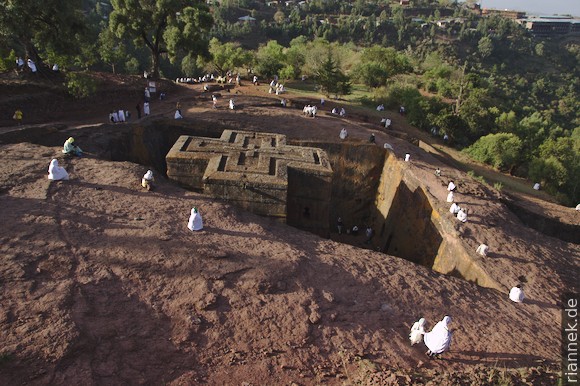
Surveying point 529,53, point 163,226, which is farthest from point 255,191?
point 529,53

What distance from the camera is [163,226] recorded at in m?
8.58

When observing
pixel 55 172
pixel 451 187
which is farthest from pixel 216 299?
pixel 451 187

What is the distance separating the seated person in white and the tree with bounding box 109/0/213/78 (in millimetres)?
21684

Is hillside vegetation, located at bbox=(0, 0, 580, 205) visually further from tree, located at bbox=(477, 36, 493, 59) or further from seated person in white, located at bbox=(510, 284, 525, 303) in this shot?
seated person in white, located at bbox=(510, 284, 525, 303)

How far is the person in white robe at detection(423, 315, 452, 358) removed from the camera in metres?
6.20

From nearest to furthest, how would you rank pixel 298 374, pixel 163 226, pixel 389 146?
1. pixel 298 374
2. pixel 163 226
3. pixel 389 146

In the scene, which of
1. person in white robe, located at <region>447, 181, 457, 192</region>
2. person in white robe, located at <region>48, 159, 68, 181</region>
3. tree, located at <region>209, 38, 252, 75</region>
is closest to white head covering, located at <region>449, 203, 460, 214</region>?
person in white robe, located at <region>447, 181, 457, 192</region>

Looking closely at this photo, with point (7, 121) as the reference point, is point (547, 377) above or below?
below

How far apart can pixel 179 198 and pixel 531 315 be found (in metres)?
9.06

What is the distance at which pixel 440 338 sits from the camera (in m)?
6.23

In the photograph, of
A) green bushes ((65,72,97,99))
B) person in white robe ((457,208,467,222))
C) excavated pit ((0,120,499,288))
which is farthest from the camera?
green bushes ((65,72,97,99))

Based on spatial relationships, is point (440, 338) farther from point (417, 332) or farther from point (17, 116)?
point (17, 116)

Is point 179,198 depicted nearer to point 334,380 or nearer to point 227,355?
point 227,355

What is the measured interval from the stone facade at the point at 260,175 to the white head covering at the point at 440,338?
5344mm
